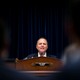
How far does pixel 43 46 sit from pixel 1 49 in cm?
294

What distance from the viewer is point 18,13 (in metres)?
5.84

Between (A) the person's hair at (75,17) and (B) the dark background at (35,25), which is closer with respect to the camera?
(A) the person's hair at (75,17)

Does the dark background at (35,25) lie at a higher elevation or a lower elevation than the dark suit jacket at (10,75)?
higher

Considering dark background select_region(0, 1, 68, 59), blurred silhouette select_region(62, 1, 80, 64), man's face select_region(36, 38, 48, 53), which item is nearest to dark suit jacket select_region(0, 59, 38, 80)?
blurred silhouette select_region(62, 1, 80, 64)

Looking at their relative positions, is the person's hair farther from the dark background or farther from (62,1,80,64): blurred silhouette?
the dark background

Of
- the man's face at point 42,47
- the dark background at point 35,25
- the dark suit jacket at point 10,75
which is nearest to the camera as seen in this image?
the dark suit jacket at point 10,75

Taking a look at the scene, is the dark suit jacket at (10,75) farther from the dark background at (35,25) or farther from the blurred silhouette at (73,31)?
the dark background at (35,25)

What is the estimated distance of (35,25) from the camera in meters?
5.83

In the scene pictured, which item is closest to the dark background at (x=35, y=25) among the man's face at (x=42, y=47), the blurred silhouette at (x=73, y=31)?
the man's face at (x=42, y=47)

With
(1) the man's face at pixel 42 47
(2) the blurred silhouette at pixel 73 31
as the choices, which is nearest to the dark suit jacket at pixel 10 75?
(2) the blurred silhouette at pixel 73 31

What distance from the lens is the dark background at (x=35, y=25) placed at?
579 cm

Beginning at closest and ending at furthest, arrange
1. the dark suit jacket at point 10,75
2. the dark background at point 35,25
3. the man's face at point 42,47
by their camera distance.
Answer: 1. the dark suit jacket at point 10,75
2. the man's face at point 42,47
3. the dark background at point 35,25

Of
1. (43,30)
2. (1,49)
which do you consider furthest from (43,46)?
(1,49)

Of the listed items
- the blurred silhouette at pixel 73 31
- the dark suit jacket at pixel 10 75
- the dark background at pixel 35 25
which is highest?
the dark background at pixel 35 25
